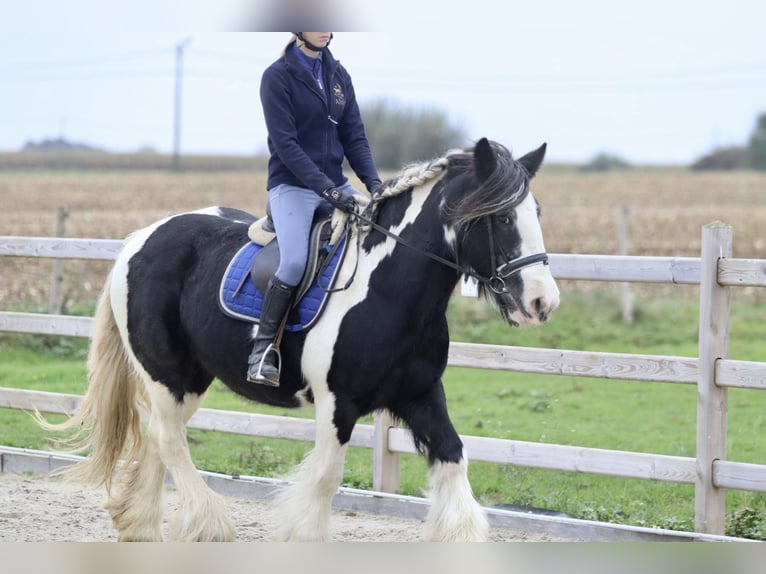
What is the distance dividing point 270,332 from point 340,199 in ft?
2.27

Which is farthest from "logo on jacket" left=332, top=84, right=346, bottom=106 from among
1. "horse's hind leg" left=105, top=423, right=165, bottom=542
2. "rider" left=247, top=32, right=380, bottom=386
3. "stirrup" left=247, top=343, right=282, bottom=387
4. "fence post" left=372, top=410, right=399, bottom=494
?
"fence post" left=372, top=410, right=399, bottom=494

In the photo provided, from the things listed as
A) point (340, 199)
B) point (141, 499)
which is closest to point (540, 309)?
point (340, 199)

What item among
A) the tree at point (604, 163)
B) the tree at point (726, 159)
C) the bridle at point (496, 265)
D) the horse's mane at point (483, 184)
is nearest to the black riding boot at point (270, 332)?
the bridle at point (496, 265)

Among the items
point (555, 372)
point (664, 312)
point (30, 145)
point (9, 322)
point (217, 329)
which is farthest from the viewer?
point (30, 145)

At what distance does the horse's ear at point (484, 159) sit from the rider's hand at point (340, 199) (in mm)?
681

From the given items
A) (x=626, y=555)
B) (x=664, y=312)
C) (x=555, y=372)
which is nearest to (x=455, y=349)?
(x=555, y=372)

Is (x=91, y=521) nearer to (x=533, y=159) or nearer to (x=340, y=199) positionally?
(x=340, y=199)

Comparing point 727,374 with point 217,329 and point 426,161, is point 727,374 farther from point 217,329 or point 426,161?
point 217,329

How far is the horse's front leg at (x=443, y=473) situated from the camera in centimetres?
444

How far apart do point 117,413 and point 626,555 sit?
3.62 metres

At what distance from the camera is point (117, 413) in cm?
566

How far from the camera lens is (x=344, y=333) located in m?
4.52

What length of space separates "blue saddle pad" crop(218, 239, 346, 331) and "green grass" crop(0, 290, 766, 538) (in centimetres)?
229

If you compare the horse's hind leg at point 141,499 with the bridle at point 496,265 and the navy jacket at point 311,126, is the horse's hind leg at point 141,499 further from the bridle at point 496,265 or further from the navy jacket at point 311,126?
the bridle at point 496,265
